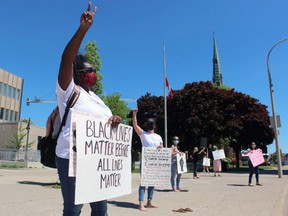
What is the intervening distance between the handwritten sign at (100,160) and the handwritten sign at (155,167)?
468 cm

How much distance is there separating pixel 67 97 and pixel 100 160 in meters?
0.65

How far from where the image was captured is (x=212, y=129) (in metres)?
38.1

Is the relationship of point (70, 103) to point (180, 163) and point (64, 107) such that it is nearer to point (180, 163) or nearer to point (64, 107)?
point (64, 107)

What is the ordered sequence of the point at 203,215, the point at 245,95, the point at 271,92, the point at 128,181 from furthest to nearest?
the point at 245,95 < the point at 271,92 < the point at 203,215 < the point at 128,181

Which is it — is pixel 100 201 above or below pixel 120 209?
above

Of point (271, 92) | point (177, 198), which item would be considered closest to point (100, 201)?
point (177, 198)

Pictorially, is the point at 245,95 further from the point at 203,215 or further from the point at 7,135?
the point at 203,215

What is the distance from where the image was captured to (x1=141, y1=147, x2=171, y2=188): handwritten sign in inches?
327

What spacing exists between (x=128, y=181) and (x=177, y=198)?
6.91 metres

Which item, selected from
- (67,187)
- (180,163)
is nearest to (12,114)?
(180,163)

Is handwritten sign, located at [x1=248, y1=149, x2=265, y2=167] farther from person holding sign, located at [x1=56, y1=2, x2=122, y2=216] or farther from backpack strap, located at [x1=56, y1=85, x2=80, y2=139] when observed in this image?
backpack strap, located at [x1=56, y1=85, x2=80, y2=139]

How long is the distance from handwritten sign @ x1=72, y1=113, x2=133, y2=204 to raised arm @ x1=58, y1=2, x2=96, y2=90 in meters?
0.33

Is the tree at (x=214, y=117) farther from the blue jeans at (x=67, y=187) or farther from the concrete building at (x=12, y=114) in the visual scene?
the blue jeans at (x=67, y=187)

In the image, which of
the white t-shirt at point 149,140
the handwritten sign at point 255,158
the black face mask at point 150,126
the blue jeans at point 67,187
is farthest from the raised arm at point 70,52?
the handwritten sign at point 255,158
